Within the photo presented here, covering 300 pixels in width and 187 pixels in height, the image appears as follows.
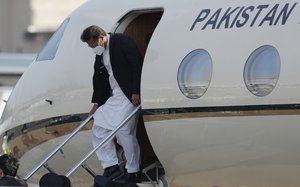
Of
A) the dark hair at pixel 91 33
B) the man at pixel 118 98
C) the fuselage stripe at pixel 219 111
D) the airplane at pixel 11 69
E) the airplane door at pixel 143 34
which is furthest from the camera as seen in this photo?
the airplane at pixel 11 69

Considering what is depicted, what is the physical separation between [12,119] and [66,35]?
57.0 inches

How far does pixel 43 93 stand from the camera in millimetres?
10539

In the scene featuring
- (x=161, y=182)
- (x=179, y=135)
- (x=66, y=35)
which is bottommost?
(x=161, y=182)

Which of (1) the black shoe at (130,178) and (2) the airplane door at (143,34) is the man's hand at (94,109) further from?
(1) the black shoe at (130,178)

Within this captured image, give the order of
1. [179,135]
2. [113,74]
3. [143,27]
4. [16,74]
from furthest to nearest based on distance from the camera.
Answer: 1. [16,74]
2. [143,27]
3. [113,74]
4. [179,135]

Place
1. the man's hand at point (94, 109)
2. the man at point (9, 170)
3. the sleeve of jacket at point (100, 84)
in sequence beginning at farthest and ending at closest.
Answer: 1. the man's hand at point (94, 109)
2. the sleeve of jacket at point (100, 84)
3. the man at point (9, 170)

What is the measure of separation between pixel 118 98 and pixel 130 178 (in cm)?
89

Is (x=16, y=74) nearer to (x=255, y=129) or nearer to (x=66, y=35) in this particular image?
(x=66, y=35)

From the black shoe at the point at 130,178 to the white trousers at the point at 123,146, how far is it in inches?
1.8

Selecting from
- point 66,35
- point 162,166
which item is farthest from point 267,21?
point 66,35

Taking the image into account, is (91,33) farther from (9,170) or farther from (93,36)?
(9,170)

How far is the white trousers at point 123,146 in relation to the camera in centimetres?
934

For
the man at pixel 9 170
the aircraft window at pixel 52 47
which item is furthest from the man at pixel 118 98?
the aircraft window at pixel 52 47

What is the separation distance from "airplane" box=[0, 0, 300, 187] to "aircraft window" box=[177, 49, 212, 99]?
0.01 metres
